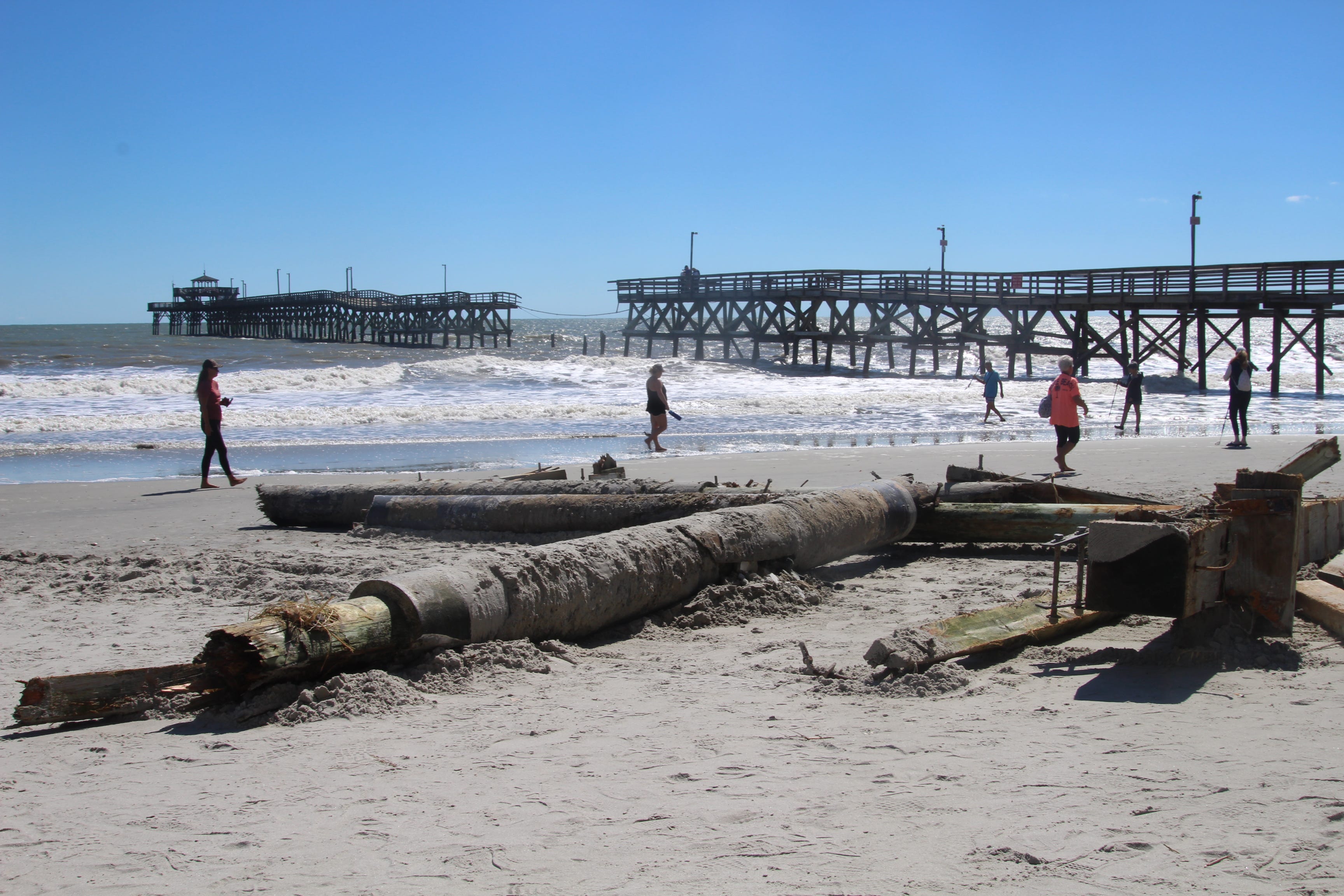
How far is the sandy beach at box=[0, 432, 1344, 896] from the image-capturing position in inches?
88.0

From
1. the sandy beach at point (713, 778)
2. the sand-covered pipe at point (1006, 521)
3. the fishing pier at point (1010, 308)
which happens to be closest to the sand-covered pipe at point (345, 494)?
the sand-covered pipe at point (1006, 521)

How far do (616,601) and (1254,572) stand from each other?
2632 mm

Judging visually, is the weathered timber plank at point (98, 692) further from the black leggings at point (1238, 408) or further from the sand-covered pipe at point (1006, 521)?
the black leggings at point (1238, 408)

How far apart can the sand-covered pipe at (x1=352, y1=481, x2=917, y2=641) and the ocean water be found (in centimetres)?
735

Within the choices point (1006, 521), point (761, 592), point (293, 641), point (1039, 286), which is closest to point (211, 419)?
point (761, 592)

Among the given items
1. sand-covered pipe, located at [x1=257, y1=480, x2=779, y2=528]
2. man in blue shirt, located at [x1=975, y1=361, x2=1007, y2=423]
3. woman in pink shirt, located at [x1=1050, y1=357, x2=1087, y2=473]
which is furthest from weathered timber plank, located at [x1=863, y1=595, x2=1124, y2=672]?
man in blue shirt, located at [x1=975, y1=361, x2=1007, y2=423]

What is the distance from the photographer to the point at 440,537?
7.11 m

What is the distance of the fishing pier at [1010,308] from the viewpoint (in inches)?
1074

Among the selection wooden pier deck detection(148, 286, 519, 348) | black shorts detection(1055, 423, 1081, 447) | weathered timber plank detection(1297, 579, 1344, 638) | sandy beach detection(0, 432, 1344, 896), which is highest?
wooden pier deck detection(148, 286, 519, 348)

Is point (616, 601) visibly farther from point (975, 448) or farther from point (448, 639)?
point (975, 448)

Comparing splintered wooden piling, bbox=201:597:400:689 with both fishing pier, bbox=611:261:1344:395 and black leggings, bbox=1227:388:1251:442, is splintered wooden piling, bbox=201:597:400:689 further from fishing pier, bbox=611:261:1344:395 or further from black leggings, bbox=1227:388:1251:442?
fishing pier, bbox=611:261:1344:395

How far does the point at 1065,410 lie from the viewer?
34.2 ft

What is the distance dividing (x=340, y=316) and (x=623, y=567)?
6914 cm

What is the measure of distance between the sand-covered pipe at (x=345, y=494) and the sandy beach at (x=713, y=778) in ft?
9.85
